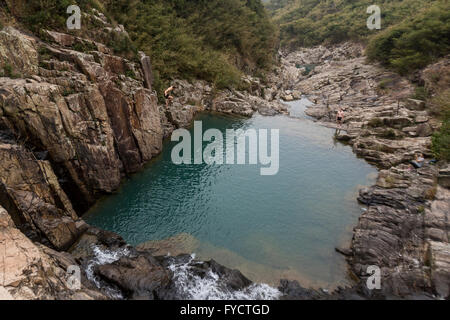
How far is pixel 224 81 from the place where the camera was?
39094mm

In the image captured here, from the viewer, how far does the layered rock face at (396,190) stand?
12008 millimetres

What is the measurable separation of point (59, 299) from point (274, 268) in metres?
9.62

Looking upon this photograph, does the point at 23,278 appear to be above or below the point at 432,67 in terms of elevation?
below

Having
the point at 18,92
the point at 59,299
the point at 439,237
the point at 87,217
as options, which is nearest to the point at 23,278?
the point at 59,299

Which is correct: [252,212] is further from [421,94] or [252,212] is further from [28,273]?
[421,94]

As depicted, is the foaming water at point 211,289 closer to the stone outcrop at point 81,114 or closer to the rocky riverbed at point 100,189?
the rocky riverbed at point 100,189

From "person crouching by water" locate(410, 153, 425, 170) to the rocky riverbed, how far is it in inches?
20.8

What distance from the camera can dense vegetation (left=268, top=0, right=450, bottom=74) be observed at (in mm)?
35500

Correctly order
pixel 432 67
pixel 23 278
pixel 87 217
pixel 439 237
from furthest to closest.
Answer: pixel 432 67
pixel 87 217
pixel 439 237
pixel 23 278

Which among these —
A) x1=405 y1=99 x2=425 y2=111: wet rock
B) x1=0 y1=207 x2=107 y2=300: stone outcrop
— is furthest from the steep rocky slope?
x1=405 y1=99 x2=425 y2=111: wet rock

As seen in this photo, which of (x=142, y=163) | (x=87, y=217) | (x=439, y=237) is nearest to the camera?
(x=439, y=237)

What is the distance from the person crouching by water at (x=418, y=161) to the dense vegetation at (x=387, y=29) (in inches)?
835

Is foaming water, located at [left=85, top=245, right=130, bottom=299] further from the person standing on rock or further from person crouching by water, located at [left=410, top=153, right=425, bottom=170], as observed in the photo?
the person standing on rock

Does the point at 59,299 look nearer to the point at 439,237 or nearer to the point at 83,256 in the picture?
the point at 83,256
